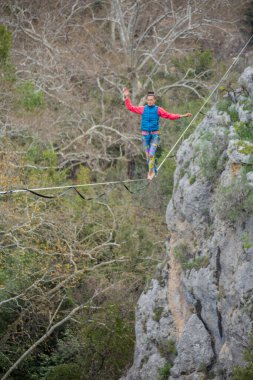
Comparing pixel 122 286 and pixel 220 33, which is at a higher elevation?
pixel 220 33

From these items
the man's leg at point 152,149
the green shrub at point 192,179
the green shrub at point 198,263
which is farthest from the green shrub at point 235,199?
the man's leg at point 152,149

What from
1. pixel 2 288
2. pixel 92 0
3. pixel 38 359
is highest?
pixel 92 0

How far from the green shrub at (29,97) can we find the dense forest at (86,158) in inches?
2.1

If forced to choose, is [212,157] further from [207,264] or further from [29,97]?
[29,97]

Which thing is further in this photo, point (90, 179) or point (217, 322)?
point (90, 179)

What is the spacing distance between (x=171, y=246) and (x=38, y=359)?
7833mm

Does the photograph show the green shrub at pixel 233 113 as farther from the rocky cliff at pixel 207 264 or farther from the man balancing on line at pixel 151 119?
the man balancing on line at pixel 151 119

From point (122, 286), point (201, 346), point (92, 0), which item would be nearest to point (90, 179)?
point (122, 286)

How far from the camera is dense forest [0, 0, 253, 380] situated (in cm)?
2314

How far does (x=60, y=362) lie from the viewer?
78.1 feet

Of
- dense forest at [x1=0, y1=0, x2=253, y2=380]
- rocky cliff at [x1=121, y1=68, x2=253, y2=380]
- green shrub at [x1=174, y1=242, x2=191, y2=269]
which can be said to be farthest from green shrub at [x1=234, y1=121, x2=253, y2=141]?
green shrub at [x1=174, y1=242, x2=191, y2=269]

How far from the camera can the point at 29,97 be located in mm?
31531

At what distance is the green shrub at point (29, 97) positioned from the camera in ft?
102

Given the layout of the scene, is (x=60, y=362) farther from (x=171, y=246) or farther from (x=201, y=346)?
(x=201, y=346)
